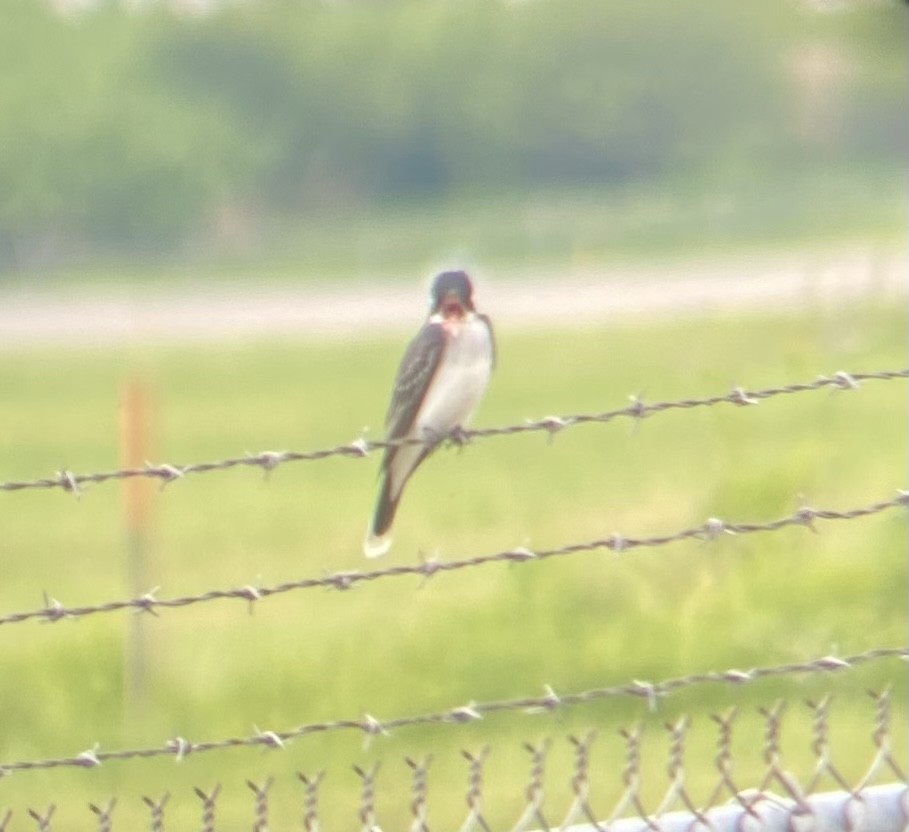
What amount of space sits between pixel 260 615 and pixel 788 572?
3.80 metres

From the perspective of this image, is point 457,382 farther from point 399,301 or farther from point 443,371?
point 399,301

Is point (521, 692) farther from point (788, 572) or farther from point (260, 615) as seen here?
point (260, 615)

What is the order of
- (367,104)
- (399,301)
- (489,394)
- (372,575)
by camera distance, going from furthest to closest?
(399,301), (367,104), (489,394), (372,575)

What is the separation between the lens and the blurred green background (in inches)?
307

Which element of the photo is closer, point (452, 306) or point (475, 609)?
point (452, 306)

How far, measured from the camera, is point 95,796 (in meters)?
7.08

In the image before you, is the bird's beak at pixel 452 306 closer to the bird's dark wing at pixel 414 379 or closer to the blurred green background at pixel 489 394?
the bird's dark wing at pixel 414 379

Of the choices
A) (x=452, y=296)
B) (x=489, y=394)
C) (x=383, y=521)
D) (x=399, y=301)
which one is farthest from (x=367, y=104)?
(x=383, y=521)

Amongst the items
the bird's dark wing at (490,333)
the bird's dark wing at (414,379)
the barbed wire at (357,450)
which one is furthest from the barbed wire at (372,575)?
the bird's dark wing at (490,333)

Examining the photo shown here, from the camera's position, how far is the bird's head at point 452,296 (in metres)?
5.75

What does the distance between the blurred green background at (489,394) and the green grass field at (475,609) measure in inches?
1.1

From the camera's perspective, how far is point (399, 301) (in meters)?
32.5

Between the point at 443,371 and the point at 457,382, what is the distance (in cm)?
5

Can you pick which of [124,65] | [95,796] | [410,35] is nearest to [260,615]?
[95,796]
